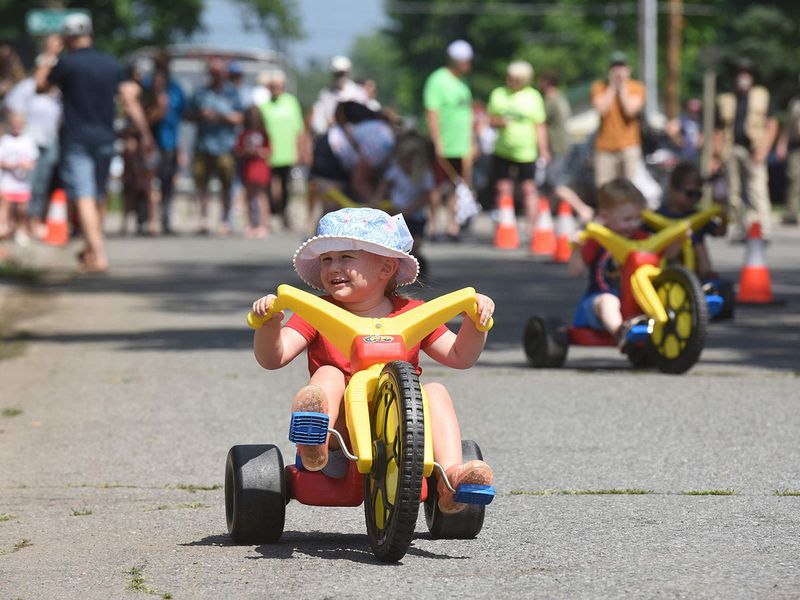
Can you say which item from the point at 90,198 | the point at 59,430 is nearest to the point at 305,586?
the point at 59,430

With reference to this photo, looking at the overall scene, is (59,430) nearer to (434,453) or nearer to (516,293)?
(434,453)

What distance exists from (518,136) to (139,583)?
1519 centimetres

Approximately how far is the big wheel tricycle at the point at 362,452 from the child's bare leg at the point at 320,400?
4cm

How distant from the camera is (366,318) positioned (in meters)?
5.23

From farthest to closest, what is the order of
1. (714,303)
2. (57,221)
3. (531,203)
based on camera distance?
(57,221) < (531,203) < (714,303)

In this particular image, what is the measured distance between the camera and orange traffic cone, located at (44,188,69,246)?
66.6 ft

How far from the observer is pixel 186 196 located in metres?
44.3

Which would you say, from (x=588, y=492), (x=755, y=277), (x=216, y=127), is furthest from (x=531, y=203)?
(x=588, y=492)

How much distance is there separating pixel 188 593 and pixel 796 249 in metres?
15.9

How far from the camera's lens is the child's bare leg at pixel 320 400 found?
16.1 feet

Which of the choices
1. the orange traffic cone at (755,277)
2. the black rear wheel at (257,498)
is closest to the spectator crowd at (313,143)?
the orange traffic cone at (755,277)

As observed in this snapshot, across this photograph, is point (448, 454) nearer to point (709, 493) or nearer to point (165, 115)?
point (709, 493)

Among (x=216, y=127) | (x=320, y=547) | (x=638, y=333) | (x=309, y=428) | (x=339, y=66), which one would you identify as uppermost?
(x=309, y=428)

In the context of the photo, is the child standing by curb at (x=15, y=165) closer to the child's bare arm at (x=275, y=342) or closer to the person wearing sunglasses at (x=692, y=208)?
the person wearing sunglasses at (x=692, y=208)
